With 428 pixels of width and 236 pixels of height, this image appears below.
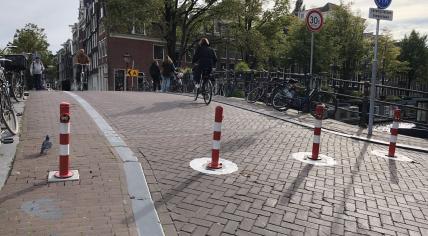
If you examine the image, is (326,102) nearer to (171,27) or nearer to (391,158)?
(391,158)

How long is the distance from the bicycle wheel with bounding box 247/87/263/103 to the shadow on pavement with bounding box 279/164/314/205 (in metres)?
8.70

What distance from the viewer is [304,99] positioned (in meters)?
13.0

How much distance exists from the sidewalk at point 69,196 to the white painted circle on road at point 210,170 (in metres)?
1.01

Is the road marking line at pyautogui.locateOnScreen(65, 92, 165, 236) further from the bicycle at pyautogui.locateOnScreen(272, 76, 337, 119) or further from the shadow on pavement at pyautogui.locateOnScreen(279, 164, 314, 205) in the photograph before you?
the bicycle at pyautogui.locateOnScreen(272, 76, 337, 119)

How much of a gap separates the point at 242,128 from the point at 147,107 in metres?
3.73

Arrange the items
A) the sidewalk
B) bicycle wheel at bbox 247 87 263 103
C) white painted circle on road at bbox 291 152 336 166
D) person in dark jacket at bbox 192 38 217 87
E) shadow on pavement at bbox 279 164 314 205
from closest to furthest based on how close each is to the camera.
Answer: the sidewalk
shadow on pavement at bbox 279 164 314 205
white painted circle on road at bbox 291 152 336 166
person in dark jacket at bbox 192 38 217 87
bicycle wheel at bbox 247 87 263 103

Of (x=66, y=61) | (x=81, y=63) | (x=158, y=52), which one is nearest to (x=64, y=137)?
(x=81, y=63)

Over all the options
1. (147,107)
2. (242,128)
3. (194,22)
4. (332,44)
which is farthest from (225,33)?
(242,128)

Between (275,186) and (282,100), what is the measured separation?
8.12 meters

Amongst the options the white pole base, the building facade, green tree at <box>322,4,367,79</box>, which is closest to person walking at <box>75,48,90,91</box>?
the white pole base

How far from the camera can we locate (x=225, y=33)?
124 feet

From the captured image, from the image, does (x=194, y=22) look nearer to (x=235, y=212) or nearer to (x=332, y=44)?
(x=332, y=44)

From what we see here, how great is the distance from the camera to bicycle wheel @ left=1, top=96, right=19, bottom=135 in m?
7.49

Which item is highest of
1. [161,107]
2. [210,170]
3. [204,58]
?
[204,58]
